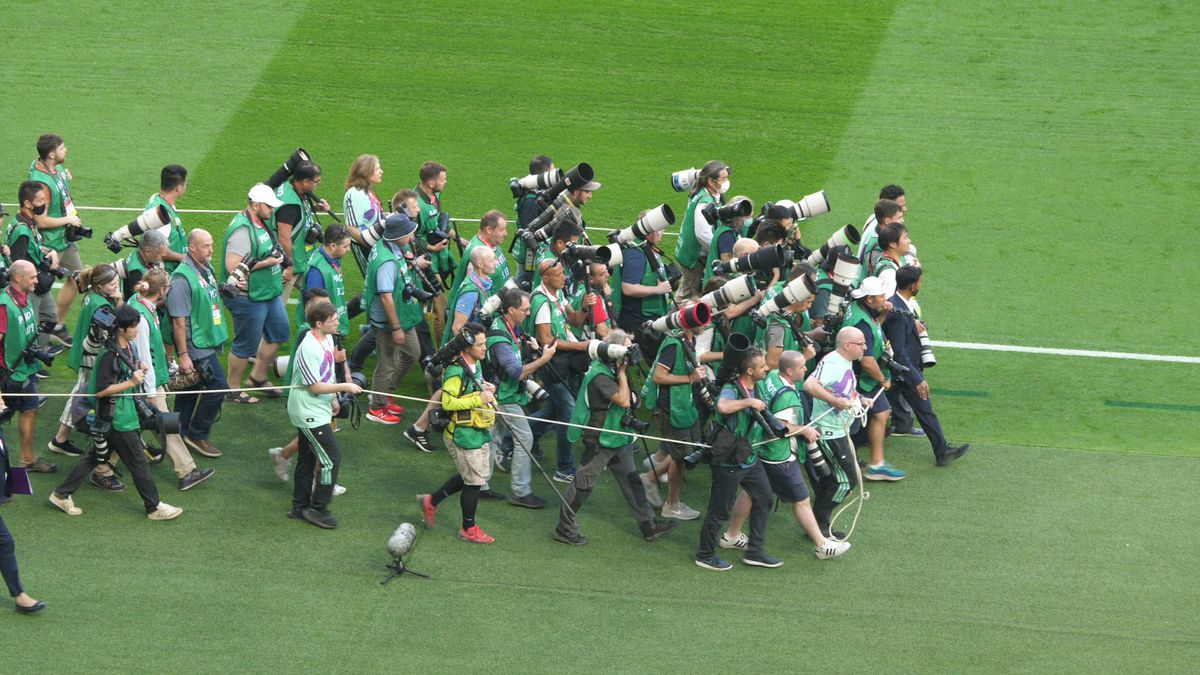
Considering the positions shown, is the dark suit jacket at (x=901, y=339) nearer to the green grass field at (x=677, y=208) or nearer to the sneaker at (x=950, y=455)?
the sneaker at (x=950, y=455)

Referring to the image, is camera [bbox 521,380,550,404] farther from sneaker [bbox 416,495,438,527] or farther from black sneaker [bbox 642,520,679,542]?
black sneaker [bbox 642,520,679,542]

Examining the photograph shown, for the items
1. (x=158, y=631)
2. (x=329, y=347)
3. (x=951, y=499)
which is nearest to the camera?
(x=158, y=631)

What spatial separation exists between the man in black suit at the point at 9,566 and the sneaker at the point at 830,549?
211 inches

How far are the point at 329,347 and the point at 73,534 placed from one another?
2289 millimetres

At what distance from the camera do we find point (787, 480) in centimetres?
1104

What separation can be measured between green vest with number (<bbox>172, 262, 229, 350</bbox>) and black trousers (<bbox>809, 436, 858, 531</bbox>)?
478cm

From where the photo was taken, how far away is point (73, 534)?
1121 cm

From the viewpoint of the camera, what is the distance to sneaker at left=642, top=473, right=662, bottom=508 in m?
12.1

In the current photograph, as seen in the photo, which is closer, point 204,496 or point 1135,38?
point 204,496

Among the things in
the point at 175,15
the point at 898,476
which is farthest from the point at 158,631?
the point at 175,15

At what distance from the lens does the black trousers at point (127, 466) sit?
1108cm

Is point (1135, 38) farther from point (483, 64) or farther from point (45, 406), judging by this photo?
point (45, 406)

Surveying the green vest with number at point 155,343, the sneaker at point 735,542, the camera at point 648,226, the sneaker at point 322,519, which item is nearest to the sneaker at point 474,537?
the sneaker at point 322,519

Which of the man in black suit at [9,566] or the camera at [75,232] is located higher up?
the camera at [75,232]
